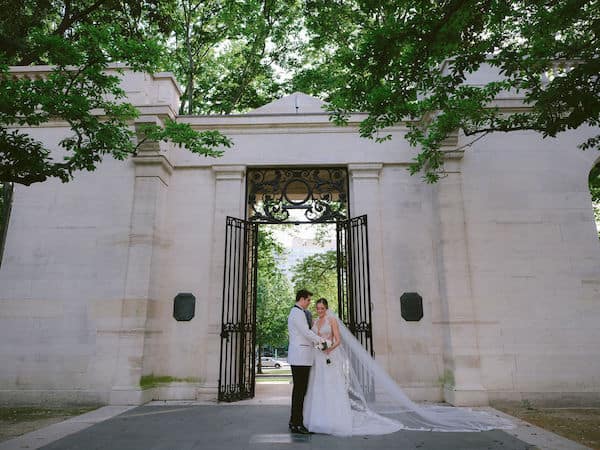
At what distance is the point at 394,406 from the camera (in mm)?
5988

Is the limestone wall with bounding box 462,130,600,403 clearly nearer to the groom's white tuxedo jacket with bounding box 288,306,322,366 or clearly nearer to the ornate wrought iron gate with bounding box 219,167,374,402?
the ornate wrought iron gate with bounding box 219,167,374,402

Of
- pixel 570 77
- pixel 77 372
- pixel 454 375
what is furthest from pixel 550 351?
pixel 77 372

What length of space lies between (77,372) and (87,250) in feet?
7.61

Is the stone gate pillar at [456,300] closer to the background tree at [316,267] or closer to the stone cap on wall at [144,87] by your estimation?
the stone cap on wall at [144,87]

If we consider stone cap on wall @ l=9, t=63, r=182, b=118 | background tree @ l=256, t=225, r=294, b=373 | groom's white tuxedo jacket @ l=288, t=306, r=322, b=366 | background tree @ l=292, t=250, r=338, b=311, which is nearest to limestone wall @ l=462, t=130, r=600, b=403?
groom's white tuxedo jacket @ l=288, t=306, r=322, b=366

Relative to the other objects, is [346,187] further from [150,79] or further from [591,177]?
[591,177]

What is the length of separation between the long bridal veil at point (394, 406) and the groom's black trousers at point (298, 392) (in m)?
0.57

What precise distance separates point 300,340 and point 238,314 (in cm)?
298

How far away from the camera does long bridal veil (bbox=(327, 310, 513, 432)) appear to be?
5406 mm

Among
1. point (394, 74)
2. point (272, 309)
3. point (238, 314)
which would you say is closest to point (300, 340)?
point (238, 314)

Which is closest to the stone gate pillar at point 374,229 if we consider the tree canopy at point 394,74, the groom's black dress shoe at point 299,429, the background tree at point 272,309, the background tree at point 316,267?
the tree canopy at point 394,74

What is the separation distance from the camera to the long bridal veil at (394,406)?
541cm

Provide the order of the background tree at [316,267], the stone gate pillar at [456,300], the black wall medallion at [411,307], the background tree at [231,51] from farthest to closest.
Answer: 1. the background tree at [316,267]
2. the background tree at [231,51]
3. the black wall medallion at [411,307]
4. the stone gate pillar at [456,300]

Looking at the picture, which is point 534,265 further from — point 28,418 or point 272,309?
point 272,309
